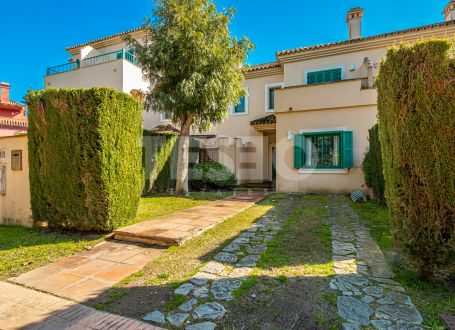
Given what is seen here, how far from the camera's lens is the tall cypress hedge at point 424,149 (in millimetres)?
2951

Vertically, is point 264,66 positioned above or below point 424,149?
above

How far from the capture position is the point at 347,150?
38.0ft

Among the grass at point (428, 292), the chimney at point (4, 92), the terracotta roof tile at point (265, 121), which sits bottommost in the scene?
the grass at point (428, 292)

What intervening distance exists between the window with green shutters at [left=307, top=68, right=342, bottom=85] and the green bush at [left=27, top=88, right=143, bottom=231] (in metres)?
12.2

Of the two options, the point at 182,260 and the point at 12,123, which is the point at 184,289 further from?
the point at 12,123

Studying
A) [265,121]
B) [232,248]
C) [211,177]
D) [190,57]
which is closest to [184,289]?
[232,248]

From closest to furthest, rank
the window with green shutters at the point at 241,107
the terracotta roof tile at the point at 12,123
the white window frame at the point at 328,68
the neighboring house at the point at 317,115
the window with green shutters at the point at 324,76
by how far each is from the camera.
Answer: the neighboring house at the point at 317,115, the white window frame at the point at 328,68, the window with green shutters at the point at 324,76, the window with green shutters at the point at 241,107, the terracotta roof tile at the point at 12,123

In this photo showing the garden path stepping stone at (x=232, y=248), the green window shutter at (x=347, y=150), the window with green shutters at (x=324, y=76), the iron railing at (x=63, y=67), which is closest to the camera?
the garden path stepping stone at (x=232, y=248)

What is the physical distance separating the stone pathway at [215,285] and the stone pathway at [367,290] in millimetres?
1287

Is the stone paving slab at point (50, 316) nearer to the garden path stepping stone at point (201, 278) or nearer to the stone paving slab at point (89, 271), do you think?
the stone paving slab at point (89, 271)

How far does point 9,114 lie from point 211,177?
26.5 m

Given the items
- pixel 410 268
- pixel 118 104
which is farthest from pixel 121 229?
pixel 410 268

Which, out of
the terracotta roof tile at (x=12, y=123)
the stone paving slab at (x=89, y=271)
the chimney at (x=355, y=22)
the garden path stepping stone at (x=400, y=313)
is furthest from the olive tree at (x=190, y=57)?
the terracotta roof tile at (x=12, y=123)

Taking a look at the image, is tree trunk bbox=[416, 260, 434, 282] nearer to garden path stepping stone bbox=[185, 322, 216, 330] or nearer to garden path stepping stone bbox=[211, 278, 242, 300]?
garden path stepping stone bbox=[211, 278, 242, 300]
